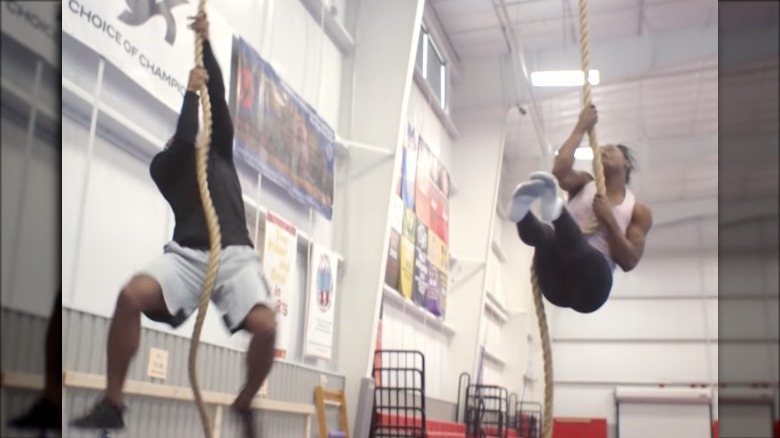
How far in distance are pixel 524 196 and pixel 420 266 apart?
6800 mm

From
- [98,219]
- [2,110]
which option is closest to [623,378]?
[98,219]

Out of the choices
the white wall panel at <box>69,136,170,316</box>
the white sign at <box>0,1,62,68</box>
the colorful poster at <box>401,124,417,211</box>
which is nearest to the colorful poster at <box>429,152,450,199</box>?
the colorful poster at <box>401,124,417,211</box>

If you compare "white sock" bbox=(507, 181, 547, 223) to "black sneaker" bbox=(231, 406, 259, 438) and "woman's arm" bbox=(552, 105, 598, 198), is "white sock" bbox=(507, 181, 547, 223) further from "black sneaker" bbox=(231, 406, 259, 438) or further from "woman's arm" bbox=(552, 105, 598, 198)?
"black sneaker" bbox=(231, 406, 259, 438)

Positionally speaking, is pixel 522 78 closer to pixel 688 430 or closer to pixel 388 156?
pixel 388 156

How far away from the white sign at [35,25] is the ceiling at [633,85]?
8364 millimetres

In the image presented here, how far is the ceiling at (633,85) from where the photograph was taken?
909 centimetres

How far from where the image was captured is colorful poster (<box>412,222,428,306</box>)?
865 cm

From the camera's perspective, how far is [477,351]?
33.5ft

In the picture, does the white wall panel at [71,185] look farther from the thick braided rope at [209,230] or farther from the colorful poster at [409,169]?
the colorful poster at [409,169]

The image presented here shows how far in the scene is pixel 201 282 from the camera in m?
2.28

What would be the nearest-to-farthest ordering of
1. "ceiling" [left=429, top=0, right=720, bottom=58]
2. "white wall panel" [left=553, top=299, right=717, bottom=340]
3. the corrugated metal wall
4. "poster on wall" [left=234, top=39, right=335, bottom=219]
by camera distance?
1. the corrugated metal wall
2. "poster on wall" [left=234, top=39, right=335, bottom=219]
3. "ceiling" [left=429, top=0, right=720, bottom=58]
4. "white wall panel" [left=553, top=299, right=717, bottom=340]

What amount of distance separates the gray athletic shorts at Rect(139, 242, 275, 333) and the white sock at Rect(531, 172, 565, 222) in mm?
872

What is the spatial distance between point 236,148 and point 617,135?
8510mm

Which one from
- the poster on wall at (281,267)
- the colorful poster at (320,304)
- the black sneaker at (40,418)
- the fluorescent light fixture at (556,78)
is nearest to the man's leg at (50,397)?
the black sneaker at (40,418)
